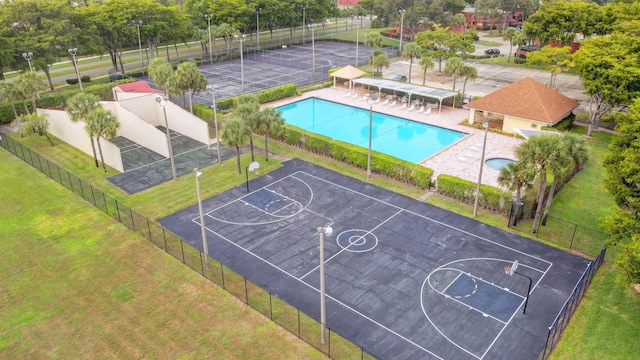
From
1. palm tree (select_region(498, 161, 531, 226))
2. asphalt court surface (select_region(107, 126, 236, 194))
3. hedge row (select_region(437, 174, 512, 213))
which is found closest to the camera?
palm tree (select_region(498, 161, 531, 226))

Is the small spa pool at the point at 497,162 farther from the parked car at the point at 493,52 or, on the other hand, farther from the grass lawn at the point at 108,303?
the parked car at the point at 493,52

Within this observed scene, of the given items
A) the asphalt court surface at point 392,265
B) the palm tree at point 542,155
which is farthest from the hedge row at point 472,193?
the palm tree at point 542,155

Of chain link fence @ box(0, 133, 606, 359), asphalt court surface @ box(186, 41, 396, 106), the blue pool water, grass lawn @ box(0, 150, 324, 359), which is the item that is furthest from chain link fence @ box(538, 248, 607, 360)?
asphalt court surface @ box(186, 41, 396, 106)

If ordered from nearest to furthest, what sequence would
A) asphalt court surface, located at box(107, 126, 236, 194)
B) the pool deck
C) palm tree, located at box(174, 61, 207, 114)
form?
asphalt court surface, located at box(107, 126, 236, 194) < the pool deck < palm tree, located at box(174, 61, 207, 114)

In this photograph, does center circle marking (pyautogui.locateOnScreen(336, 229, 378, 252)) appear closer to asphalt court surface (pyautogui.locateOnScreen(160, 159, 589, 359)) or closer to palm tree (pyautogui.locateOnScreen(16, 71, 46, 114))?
asphalt court surface (pyautogui.locateOnScreen(160, 159, 589, 359))

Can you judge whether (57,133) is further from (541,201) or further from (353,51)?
(353,51)

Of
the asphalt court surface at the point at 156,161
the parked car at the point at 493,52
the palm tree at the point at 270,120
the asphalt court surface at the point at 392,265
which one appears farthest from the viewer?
the parked car at the point at 493,52

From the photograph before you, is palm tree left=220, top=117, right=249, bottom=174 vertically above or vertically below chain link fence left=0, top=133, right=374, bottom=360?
above
